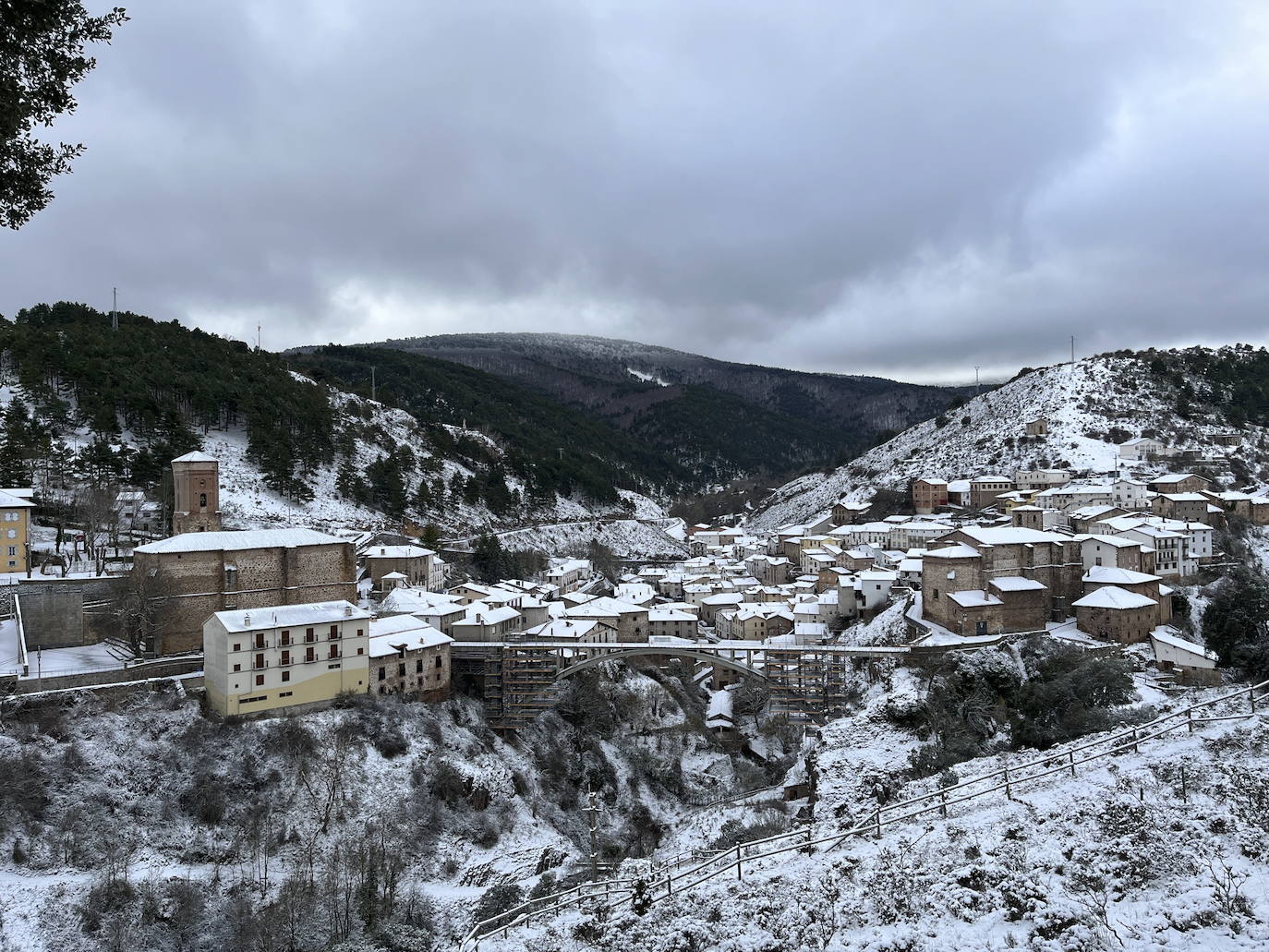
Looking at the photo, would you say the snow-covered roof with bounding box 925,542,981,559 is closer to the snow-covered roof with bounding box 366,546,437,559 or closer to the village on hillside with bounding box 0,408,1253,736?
the village on hillside with bounding box 0,408,1253,736

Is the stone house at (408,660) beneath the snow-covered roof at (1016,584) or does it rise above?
beneath

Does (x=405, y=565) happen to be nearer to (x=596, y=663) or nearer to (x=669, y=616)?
(x=596, y=663)

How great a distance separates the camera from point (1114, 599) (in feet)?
129

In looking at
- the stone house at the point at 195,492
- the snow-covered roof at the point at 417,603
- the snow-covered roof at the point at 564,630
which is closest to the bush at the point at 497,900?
the snow-covered roof at the point at 564,630

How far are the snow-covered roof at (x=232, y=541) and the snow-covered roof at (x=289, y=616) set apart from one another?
10.3 feet

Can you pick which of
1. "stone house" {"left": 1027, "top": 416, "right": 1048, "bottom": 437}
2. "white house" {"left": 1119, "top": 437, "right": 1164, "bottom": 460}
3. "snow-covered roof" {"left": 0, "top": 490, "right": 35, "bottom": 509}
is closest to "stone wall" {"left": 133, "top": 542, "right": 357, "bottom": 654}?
"snow-covered roof" {"left": 0, "top": 490, "right": 35, "bottom": 509}

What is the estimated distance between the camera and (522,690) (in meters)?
37.9

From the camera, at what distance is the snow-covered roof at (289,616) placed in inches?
1146

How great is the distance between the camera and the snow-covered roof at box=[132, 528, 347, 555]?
32.3m

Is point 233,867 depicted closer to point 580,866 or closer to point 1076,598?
point 580,866

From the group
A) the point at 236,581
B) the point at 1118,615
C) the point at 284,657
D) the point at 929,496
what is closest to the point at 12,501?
the point at 236,581

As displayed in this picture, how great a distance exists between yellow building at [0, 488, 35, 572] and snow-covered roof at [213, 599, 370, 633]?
13225 millimetres

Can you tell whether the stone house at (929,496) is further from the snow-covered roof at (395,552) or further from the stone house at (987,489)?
the snow-covered roof at (395,552)

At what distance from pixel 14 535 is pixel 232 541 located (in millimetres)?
12755
